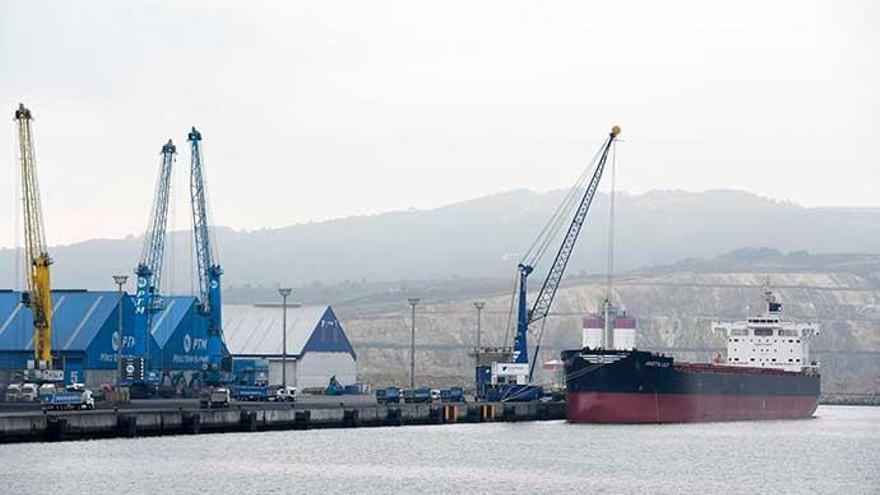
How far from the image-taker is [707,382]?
464ft

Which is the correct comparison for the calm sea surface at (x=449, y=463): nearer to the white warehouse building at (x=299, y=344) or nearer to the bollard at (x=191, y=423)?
the bollard at (x=191, y=423)

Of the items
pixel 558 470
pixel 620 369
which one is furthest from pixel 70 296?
pixel 558 470

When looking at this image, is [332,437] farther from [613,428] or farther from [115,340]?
[115,340]

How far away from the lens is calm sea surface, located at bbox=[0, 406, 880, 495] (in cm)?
7931

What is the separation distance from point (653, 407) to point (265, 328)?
2412 inches

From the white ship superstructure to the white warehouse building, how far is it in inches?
1472

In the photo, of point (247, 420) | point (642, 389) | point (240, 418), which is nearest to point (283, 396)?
point (642, 389)

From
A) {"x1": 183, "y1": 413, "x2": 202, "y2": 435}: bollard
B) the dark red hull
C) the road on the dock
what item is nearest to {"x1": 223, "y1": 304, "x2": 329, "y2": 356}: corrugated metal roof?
the road on the dock

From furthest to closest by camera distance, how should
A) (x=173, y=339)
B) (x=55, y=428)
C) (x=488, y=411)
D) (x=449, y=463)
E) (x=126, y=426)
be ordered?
(x=173, y=339) < (x=488, y=411) < (x=126, y=426) < (x=55, y=428) < (x=449, y=463)

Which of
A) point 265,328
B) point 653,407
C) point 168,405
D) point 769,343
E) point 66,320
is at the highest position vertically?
point 265,328

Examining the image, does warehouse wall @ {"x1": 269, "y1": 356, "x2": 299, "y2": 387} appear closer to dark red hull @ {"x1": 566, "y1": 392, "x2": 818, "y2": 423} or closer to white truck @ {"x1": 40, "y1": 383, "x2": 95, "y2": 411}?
dark red hull @ {"x1": 566, "y1": 392, "x2": 818, "y2": 423}

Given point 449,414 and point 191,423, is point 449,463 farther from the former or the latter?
point 449,414

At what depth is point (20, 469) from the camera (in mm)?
79688

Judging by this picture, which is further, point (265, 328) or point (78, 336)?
point (265, 328)
